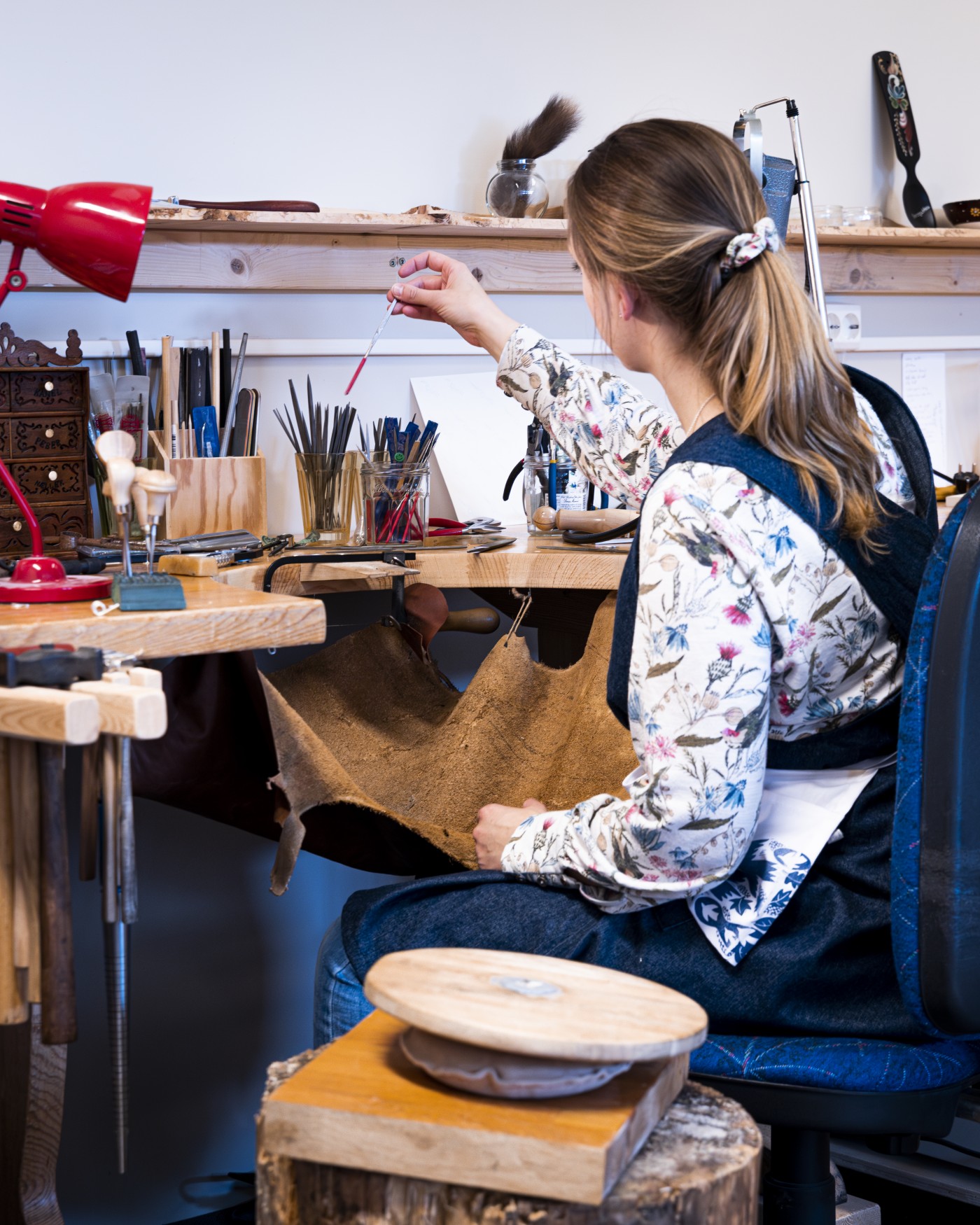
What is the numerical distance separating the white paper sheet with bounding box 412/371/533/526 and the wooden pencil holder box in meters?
0.39

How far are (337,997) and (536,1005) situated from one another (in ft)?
1.28

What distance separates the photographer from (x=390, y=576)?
4.97ft

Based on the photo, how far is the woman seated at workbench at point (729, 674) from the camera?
102 cm

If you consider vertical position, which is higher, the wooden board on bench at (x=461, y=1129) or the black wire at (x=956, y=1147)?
the wooden board on bench at (x=461, y=1129)

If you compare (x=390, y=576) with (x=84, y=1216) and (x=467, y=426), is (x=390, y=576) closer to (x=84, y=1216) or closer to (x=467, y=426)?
(x=467, y=426)

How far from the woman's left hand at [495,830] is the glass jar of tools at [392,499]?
1.75ft

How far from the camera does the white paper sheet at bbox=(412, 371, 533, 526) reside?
206cm

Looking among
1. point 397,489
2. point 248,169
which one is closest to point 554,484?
point 397,489

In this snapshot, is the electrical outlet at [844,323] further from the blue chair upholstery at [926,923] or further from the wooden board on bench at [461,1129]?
the wooden board on bench at [461,1129]

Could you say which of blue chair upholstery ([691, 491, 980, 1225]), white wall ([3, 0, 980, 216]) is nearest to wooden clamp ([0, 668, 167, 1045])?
blue chair upholstery ([691, 491, 980, 1225])

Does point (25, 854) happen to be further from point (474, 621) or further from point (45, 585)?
point (474, 621)

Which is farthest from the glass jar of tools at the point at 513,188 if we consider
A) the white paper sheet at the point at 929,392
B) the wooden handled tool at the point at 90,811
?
the wooden handled tool at the point at 90,811

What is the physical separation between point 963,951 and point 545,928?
35 centimetres

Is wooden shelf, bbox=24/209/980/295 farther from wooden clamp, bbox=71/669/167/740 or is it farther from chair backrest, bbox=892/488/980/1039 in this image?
chair backrest, bbox=892/488/980/1039
